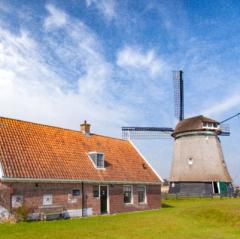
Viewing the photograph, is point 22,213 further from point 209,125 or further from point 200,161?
point 209,125

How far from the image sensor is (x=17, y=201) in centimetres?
2164

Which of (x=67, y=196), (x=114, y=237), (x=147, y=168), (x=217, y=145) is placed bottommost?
(x=114, y=237)

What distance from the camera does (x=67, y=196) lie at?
24.6 m

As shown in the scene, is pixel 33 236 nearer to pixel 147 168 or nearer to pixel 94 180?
pixel 94 180

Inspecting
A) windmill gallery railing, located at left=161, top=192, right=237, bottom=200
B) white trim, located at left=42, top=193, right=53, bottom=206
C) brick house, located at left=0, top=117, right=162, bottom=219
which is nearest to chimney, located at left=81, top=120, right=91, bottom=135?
brick house, located at left=0, top=117, right=162, bottom=219

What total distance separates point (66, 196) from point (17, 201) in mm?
3740

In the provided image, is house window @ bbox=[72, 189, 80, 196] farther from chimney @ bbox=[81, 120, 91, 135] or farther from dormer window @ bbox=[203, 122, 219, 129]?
dormer window @ bbox=[203, 122, 219, 129]

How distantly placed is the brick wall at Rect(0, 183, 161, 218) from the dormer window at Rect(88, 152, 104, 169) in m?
1.78

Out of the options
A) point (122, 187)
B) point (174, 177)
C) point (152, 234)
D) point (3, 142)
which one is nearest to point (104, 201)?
point (122, 187)

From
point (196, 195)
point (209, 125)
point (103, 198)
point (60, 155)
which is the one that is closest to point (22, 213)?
point (60, 155)

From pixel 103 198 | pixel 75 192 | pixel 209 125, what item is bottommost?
pixel 103 198

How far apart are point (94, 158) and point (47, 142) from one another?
3947 mm

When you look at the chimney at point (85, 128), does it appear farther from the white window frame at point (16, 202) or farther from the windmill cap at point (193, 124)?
the windmill cap at point (193, 124)

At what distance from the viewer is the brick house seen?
2217 centimetres
